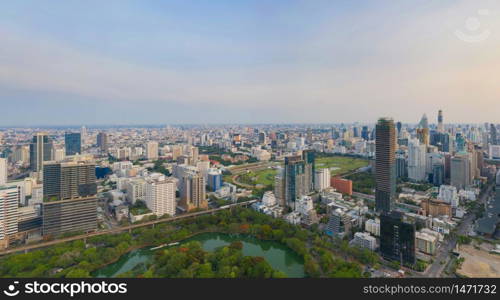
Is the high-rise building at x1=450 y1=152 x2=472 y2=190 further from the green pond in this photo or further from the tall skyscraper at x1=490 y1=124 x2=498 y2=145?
the tall skyscraper at x1=490 y1=124 x2=498 y2=145

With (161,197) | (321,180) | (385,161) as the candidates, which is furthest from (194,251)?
(321,180)

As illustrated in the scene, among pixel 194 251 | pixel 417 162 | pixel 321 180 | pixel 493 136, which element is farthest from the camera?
pixel 493 136

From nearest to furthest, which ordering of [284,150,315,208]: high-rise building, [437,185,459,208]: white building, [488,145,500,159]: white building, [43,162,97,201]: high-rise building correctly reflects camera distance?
[43,162,97,201]: high-rise building → [437,185,459,208]: white building → [284,150,315,208]: high-rise building → [488,145,500,159]: white building

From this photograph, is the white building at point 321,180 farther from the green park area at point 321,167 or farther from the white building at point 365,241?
the white building at point 365,241

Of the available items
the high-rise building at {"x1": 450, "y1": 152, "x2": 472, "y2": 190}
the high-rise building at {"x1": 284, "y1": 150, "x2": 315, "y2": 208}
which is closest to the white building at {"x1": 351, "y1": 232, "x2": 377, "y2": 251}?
the high-rise building at {"x1": 284, "y1": 150, "x2": 315, "y2": 208}

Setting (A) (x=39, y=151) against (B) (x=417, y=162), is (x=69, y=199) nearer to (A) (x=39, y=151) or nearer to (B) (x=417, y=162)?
(A) (x=39, y=151)

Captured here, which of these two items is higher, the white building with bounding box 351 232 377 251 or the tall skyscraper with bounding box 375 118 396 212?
the tall skyscraper with bounding box 375 118 396 212
